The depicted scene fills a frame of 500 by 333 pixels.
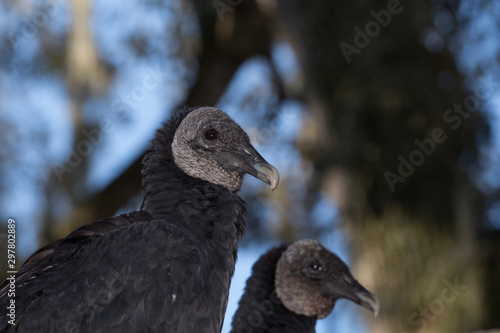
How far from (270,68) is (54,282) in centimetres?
728

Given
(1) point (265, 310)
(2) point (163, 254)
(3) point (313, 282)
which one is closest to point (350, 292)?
(3) point (313, 282)

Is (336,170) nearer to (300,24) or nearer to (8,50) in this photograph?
(300,24)

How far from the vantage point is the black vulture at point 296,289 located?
4387 millimetres

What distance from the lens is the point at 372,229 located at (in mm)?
7496

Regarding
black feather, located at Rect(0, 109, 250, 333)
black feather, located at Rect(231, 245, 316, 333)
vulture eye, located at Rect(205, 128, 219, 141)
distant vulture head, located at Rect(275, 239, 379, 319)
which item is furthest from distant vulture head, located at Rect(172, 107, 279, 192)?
distant vulture head, located at Rect(275, 239, 379, 319)

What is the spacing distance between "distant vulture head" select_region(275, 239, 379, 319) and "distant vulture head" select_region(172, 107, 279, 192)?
113 cm

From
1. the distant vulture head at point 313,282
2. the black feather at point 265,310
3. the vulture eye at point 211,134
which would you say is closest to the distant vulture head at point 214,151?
the vulture eye at point 211,134

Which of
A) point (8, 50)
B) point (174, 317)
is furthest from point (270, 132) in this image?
point (174, 317)

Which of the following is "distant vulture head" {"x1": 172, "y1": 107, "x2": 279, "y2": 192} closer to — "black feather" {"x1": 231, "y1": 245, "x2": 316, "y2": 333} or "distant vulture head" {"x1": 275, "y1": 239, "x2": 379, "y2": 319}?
"black feather" {"x1": 231, "y1": 245, "x2": 316, "y2": 333}

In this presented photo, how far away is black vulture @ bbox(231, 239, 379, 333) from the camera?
4387 mm

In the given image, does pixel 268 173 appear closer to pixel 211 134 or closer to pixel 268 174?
pixel 268 174

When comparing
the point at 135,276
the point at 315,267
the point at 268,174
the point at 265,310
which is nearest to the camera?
the point at 135,276

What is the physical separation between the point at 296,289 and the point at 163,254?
168 centimetres

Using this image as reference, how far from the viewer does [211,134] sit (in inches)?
142
